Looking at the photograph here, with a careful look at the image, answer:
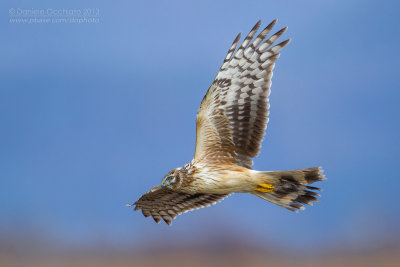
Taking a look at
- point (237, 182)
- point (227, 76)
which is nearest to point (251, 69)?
point (227, 76)

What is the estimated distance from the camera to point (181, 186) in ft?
17.3

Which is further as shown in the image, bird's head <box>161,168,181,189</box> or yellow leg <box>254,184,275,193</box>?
yellow leg <box>254,184,275,193</box>

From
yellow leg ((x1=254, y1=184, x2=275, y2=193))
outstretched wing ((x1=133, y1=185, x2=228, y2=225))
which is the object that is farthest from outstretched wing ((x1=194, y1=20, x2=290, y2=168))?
outstretched wing ((x1=133, y1=185, x2=228, y2=225))

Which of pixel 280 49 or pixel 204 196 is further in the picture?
pixel 204 196

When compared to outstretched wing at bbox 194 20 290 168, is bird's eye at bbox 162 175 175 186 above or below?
below

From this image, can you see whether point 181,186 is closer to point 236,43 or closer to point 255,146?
point 255,146

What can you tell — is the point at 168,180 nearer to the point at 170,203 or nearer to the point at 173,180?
the point at 173,180

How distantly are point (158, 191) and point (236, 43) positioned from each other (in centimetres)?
184

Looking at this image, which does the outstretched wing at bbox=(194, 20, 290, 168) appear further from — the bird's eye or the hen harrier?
the bird's eye

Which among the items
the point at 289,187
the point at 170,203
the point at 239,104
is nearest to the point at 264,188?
the point at 289,187

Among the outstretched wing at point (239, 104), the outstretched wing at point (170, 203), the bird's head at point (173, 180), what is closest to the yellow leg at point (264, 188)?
the outstretched wing at point (239, 104)

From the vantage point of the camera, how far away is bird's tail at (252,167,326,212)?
528cm

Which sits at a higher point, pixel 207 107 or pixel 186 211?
pixel 207 107

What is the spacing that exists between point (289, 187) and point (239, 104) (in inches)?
39.4
